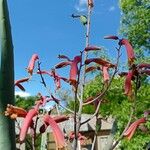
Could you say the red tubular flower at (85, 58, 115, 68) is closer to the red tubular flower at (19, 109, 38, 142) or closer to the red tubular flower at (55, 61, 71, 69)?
the red tubular flower at (55, 61, 71, 69)

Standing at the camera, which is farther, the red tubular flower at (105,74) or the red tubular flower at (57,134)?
the red tubular flower at (105,74)

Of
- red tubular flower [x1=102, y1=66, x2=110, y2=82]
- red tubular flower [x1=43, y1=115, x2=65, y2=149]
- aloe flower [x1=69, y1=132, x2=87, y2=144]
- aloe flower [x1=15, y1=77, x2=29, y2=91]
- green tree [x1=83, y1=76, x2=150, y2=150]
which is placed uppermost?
red tubular flower [x1=102, y1=66, x2=110, y2=82]

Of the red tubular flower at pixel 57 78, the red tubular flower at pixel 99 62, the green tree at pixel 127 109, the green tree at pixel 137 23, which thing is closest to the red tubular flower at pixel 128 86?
the red tubular flower at pixel 99 62

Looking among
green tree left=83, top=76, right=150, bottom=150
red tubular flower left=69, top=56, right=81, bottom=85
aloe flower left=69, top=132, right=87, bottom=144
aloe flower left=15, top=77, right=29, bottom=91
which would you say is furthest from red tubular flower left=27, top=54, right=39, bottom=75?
green tree left=83, top=76, right=150, bottom=150

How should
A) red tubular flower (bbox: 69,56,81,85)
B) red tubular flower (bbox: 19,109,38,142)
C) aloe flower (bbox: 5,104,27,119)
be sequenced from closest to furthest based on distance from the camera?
red tubular flower (bbox: 19,109,38,142), aloe flower (bbox: 5,104,27,119), red tubular flower (bbox: 69,56,81,85)

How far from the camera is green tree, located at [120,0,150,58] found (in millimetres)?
21266

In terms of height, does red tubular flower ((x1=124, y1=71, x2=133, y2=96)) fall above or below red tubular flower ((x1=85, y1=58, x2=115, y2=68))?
below

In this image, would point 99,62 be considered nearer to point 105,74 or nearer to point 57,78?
point 105,74

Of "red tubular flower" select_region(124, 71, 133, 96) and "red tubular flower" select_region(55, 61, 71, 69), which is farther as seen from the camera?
"red tubular flower" select_region(55, 61, 71, 69)

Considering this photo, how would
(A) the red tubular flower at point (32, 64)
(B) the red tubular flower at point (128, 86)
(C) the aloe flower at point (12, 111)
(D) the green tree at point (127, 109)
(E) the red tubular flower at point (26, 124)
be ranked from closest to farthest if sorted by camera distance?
(E) the red tubular flower at point (26, 124) → (C) the aloe flower at point (12, 111) → (B) the red tubular flower at point (128, 86) → (A) the red tubular flower at point (32, 64) → (D) the green tree at point (127, 109)

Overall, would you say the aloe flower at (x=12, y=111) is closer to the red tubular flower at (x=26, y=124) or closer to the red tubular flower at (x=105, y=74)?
A: the red tubular flower at (x=26, y=124)

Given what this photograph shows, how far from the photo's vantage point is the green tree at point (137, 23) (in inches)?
837

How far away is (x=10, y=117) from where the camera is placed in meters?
1.82

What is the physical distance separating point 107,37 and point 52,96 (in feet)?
1.28
